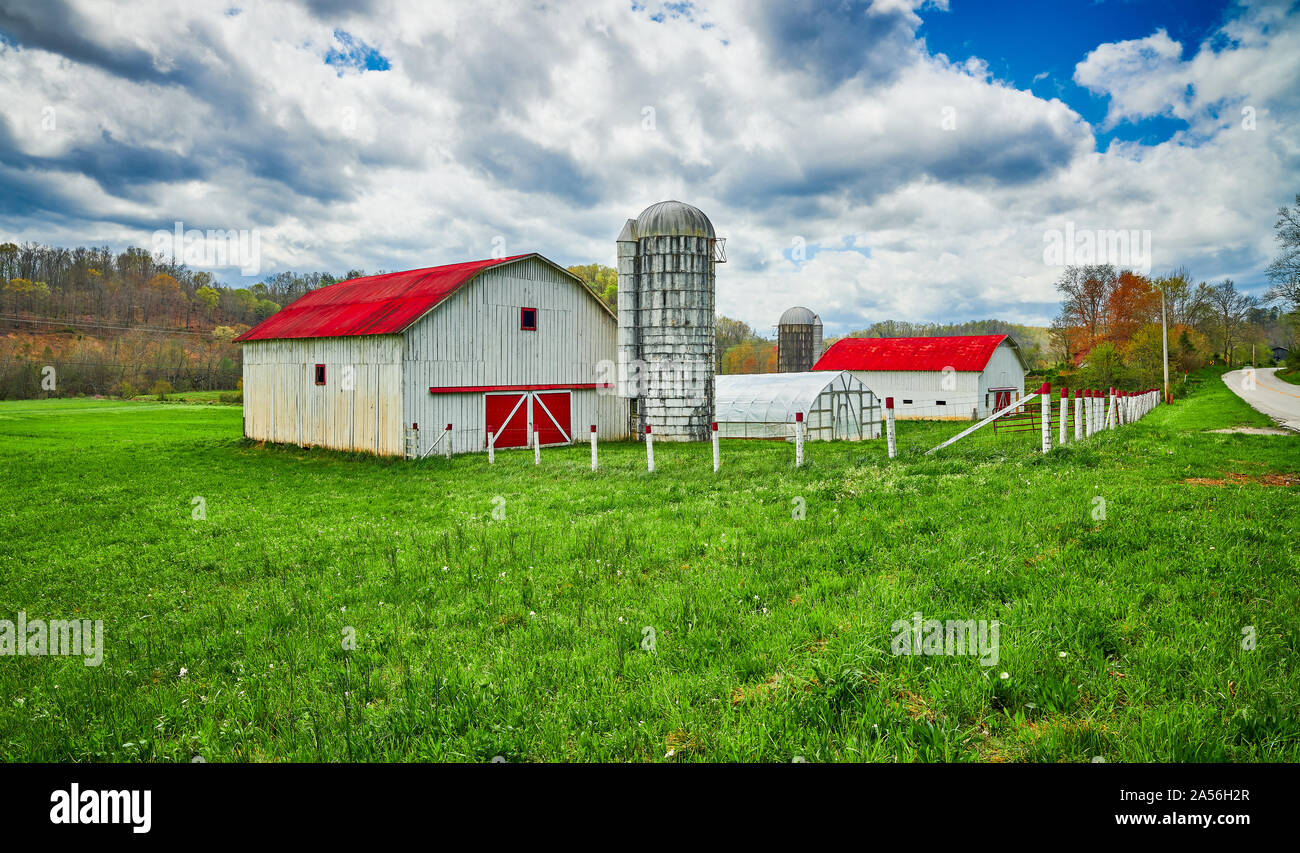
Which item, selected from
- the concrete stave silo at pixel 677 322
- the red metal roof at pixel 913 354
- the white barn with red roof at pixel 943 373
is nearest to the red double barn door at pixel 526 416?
the concrete stave silo at pixel 677 322

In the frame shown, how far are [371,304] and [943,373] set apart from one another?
3397 cm

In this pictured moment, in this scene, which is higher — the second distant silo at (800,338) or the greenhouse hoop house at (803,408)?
the second distant silo at (800,338)

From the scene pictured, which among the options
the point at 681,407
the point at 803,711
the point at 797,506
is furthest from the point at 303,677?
the point at 681,407

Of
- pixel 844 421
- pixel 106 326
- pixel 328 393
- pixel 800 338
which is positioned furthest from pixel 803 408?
pixel 106 326

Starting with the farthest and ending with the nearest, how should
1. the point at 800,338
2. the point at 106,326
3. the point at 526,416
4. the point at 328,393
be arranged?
the point at 106,326 → the point at 800,338 → the point at 328,393 → the point at 526,416

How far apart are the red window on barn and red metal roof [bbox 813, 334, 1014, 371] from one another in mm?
28016

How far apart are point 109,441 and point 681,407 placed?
84.8ft

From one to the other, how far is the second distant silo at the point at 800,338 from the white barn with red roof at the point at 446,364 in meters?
30.0

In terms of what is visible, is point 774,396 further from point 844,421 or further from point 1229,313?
point 1229,313

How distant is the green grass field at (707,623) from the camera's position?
3996 millimetres

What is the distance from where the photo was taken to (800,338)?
55812mm

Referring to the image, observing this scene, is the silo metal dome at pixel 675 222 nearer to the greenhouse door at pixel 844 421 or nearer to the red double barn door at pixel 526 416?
the red double barn door at pixel 526 416

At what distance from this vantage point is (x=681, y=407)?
1056 inches
